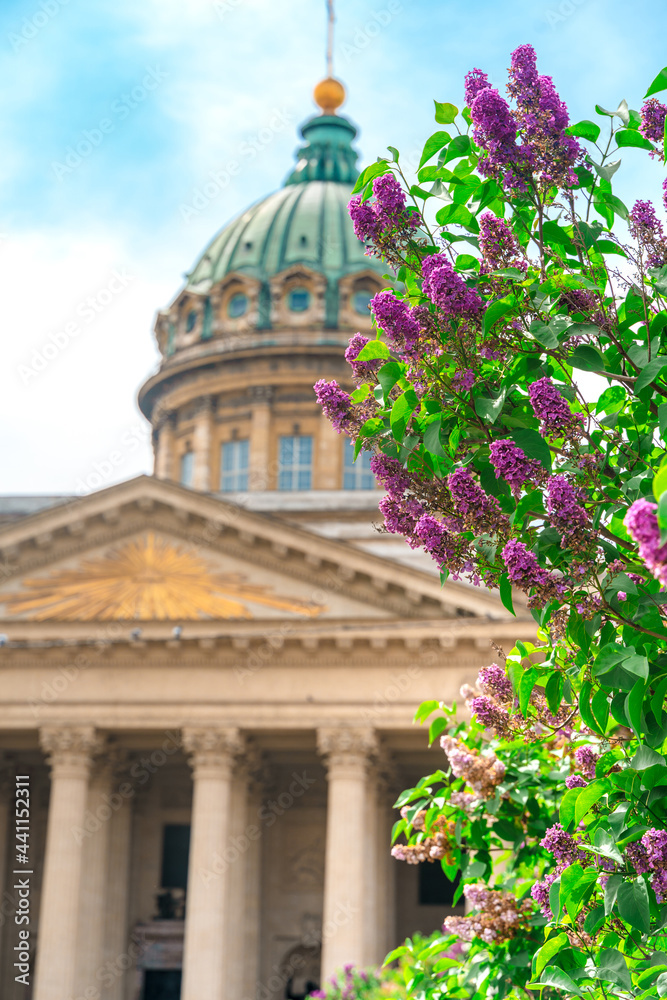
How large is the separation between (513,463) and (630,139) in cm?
181

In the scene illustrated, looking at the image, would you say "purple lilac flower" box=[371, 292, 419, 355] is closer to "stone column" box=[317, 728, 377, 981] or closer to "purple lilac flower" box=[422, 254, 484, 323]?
"purple lilac flower" box=[422, 254, 484, 323]

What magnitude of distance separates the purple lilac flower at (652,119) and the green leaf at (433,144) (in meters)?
1.06

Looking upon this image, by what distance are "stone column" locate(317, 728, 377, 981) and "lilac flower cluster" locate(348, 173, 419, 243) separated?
2250 cm

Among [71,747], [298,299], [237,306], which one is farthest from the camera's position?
[237,306]

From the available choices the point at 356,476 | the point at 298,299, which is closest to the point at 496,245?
the point at 356,476

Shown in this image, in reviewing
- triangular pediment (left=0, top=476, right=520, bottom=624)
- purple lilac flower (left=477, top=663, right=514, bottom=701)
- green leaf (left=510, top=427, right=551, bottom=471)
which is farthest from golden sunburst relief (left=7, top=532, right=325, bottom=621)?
green leaf (left=510, top=427, right=551, bottom=471)

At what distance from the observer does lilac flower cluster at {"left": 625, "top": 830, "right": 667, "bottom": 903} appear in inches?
225

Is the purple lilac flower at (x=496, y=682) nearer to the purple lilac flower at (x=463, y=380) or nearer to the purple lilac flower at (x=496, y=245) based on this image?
the purple lilac flower at (x=463, y=380)

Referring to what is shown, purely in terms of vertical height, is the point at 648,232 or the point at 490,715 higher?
the point at 648,232

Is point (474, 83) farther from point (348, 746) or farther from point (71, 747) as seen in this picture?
point (71, 747)

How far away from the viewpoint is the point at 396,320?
6.42 m

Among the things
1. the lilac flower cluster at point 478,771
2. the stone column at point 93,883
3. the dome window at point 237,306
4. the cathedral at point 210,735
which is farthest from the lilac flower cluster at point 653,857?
the dome window at point 237,306

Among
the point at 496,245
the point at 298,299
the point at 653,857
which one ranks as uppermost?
the point at 298,299

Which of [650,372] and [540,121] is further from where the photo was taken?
[540,121]
